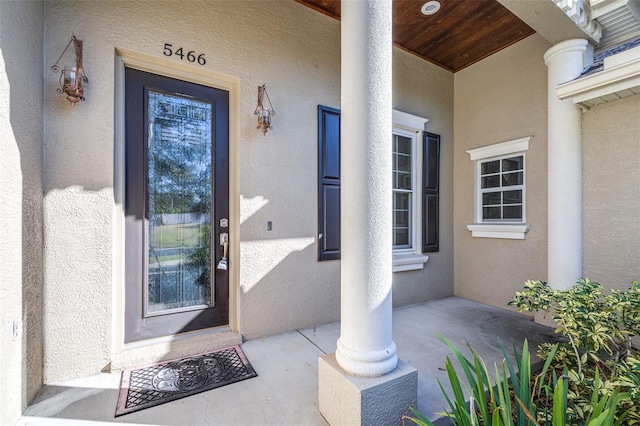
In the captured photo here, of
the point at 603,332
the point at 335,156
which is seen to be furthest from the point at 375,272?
the point at 335,156

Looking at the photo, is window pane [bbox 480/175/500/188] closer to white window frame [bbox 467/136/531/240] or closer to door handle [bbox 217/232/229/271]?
white window frame [bbox 467/136/531/240]

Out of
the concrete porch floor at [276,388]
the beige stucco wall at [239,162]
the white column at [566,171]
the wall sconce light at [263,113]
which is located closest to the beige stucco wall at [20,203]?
the beige stucco wall at [239,162]

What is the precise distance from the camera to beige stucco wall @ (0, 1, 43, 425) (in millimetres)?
1857

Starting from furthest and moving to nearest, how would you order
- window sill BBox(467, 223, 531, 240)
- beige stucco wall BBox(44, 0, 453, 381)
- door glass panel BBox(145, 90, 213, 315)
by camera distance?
window sill BBox(467, 223, 531, 240)
door glass panel BBox(145, 90, 213, 315)
beige stucco wall BBox(44, 0, 453, 381)

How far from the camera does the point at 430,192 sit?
4.79 m

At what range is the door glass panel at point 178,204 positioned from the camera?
295 cm

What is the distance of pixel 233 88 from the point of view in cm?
333

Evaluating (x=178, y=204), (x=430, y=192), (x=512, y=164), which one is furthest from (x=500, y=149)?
(x=178, y=204)

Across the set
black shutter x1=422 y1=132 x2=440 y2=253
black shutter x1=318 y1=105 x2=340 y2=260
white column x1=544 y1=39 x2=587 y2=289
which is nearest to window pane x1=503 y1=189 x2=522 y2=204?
white column x1=544 y1=39 x2=587 y2=289

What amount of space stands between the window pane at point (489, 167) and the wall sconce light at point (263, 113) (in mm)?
3430

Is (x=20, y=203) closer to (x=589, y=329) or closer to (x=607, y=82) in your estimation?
(x=589, y=329)

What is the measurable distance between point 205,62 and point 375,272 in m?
2.68

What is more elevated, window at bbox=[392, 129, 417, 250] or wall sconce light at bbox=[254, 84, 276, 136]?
wall sconce light at bbox=[254, 84, 276, 136]

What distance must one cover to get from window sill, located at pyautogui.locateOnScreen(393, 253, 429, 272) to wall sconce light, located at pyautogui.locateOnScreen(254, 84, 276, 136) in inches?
101
